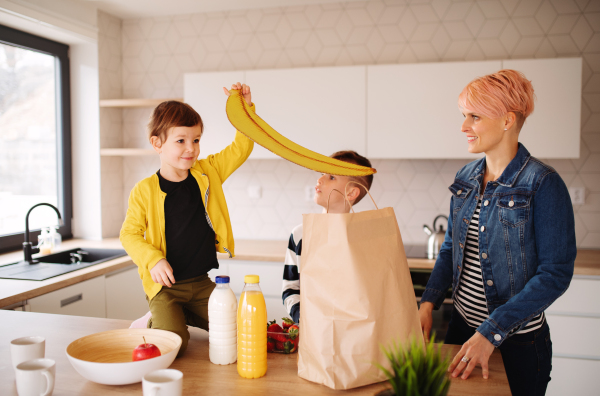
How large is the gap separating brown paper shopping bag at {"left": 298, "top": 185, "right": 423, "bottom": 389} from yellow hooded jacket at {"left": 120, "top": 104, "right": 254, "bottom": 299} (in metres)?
0.49

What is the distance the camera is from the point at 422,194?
297cm

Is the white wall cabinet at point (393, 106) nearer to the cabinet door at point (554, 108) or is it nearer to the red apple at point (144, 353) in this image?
the cabinet door at point (554, 108)

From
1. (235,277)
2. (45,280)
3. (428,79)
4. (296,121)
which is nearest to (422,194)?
(428,79)

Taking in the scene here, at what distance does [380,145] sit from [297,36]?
101 centimetres

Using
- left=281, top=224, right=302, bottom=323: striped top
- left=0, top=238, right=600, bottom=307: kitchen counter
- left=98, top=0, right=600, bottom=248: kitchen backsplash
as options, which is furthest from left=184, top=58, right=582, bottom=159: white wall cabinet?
left=281, top=224, right=302, bottom=323: striped top

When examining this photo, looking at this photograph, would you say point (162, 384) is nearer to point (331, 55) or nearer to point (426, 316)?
point (426, 316)

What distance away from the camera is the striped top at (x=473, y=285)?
1352mm

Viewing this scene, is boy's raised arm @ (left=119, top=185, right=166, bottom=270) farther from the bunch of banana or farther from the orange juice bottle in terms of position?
the bunch of banana

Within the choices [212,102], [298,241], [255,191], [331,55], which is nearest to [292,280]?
[298,241]

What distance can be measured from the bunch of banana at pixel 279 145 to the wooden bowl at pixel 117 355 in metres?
0.50

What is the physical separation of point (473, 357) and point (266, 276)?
5.58ft

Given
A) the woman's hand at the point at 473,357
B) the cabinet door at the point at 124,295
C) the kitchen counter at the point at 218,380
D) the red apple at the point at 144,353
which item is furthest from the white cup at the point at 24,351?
the cabinet door at the point at 124,295

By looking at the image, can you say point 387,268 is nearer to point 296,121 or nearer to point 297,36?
point 296,121

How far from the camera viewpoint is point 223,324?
3.46 ft
